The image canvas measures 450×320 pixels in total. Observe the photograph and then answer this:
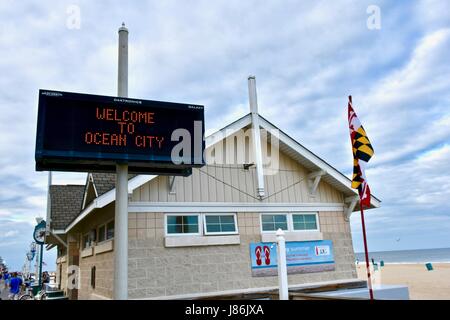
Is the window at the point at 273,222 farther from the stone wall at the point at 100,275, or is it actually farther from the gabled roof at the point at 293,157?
the stone wall at the point at 100,275

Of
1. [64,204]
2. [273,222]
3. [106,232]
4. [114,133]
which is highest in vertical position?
[64,204]

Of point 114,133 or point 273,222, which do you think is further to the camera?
point 273,222

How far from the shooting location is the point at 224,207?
421 inches

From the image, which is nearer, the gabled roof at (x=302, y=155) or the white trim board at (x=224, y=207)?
the white trim board at (x=224, y=207)

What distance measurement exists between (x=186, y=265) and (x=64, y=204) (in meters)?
10.3

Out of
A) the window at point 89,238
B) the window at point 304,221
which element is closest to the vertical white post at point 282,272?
the window at point 304,221

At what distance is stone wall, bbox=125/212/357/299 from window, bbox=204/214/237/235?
22 cm

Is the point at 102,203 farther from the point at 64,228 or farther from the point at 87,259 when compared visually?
the point at 64,228

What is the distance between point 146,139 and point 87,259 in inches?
320

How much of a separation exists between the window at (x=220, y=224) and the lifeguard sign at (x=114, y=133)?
11.1 feet

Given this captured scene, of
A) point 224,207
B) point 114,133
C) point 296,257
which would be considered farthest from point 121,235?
point 296,257

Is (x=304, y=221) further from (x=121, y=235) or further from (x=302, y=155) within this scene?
(x=121, y=235)

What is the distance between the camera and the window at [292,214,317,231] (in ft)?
38.4

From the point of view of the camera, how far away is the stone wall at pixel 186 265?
9.34m
